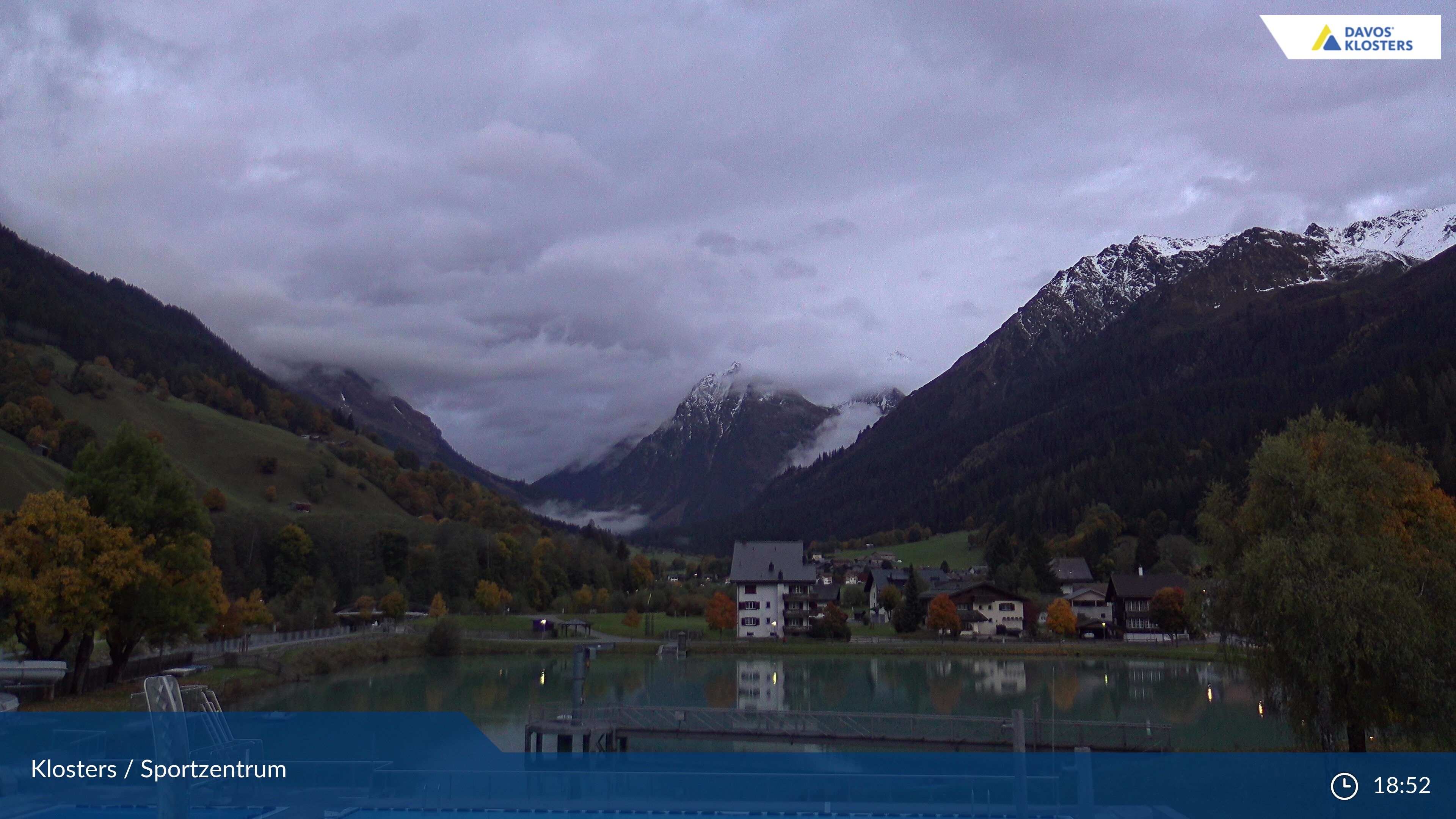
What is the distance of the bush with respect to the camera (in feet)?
249

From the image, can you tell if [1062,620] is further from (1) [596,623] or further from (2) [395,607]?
(2) [395,607]

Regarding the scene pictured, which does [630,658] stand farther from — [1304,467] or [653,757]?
[1304,467]

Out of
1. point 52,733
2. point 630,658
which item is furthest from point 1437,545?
point 630,658

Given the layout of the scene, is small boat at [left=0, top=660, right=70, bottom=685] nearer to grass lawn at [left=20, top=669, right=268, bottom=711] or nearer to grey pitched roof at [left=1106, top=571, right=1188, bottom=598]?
grass lawn at [left=20, top=669, right=268, bottom=711]

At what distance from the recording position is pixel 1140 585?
316ft

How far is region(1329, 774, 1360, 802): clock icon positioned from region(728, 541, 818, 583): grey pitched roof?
68836 millimetres

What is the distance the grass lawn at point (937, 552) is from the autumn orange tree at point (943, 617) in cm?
5798

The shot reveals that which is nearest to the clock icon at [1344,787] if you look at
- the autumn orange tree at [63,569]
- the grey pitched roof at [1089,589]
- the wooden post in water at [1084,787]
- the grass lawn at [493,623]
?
the wooden post in water at [1084,787]

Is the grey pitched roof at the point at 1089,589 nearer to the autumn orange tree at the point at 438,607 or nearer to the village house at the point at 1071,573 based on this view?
the village house at the point at 1071,573

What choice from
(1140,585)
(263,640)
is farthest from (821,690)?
(1140,585)

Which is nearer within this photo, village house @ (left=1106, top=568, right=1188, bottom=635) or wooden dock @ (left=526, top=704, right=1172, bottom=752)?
wooden dock @ (left=526, top=704, right=1172, bottom=752)

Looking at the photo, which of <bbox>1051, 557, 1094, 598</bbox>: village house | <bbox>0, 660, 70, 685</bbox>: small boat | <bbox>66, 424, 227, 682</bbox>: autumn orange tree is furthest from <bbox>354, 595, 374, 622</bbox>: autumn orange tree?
<bbox>0, 660, 70, 685</bbox>: small boat

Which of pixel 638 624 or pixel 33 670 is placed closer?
pixel 33 670

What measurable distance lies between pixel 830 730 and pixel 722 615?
5683 cm
